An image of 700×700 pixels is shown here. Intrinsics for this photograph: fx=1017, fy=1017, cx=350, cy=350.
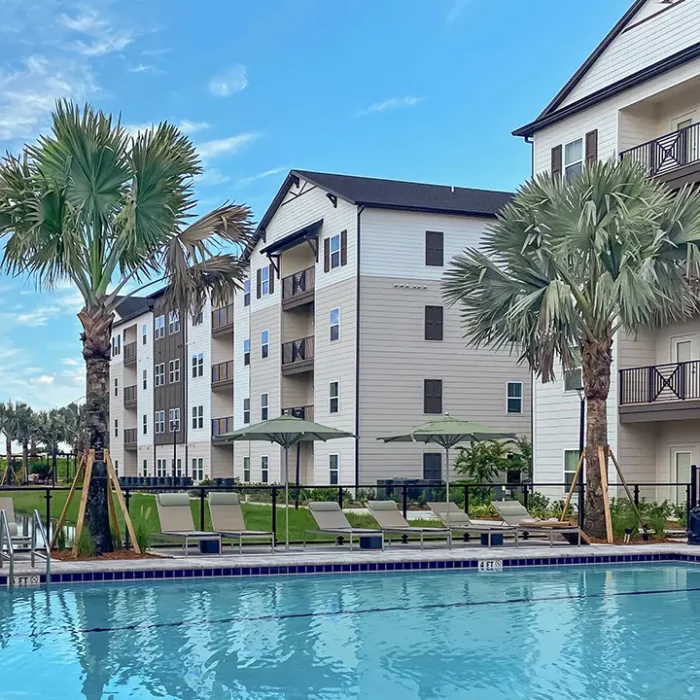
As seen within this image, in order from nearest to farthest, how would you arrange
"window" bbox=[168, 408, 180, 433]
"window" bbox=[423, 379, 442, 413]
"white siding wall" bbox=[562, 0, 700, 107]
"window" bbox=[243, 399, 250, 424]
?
"white siding wall" bbox=[562, 0, 700, 107] → "window" bbox=[423, 379, 442, 413] → "window" bbox=[243, 399, 250, 424] → "window" bbox=[168, 408, 180, 433]

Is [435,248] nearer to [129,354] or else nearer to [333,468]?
[333,468]

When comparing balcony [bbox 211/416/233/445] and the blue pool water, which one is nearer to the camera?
the blue pool water

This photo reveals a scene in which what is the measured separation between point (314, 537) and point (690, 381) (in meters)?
9.65

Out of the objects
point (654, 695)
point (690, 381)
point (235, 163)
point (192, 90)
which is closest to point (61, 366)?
point (235, 163)

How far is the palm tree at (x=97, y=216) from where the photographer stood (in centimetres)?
1528

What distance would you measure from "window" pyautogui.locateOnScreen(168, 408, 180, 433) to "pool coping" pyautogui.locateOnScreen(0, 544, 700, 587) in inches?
1490

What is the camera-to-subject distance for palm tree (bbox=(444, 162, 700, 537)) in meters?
17.7

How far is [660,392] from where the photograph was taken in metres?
24.0

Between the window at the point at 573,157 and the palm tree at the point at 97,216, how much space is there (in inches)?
538

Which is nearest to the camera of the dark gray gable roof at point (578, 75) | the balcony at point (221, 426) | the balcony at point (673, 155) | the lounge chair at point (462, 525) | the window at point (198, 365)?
the lounge chair at point (462, 525)

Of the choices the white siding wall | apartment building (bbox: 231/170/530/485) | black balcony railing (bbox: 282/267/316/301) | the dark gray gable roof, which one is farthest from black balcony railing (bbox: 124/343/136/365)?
the white siding wall

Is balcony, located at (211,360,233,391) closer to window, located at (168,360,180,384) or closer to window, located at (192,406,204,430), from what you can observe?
window, located at (192,406,204,430)

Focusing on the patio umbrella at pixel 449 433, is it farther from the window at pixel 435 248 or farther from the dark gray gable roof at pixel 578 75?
the window at pixel 435 248

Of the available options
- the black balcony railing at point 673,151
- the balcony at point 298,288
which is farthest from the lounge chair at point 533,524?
the balcony at point 298,288
